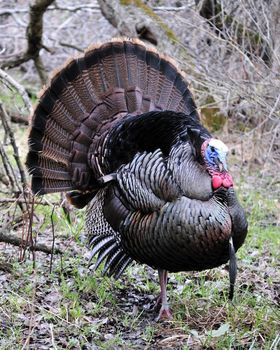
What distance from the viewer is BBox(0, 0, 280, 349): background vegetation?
4.38 metres

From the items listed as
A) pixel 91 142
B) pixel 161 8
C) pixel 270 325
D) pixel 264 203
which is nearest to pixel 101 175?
pixel 91 142

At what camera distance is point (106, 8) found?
901cm

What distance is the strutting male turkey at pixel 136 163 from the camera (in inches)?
172

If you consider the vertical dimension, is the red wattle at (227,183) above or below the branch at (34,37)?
above

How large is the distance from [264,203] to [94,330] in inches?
151

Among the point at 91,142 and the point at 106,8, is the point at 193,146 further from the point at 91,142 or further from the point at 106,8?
the point at 106,8

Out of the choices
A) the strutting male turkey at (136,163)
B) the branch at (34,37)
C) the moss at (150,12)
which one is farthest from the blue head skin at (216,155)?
the moss at (150,12)

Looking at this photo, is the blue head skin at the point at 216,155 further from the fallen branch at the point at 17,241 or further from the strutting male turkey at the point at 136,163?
the fallen branch at the point at 17,241

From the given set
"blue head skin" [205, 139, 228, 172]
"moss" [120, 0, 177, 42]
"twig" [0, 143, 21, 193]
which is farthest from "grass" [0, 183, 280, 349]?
"moss" [120, 0, 177, 42]

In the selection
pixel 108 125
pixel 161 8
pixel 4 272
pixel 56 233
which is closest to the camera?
pixel 4 272

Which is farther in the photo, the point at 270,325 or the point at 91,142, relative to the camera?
the point at 91,142

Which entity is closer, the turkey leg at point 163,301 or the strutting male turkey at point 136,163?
the strutting male turkey at point 136,163

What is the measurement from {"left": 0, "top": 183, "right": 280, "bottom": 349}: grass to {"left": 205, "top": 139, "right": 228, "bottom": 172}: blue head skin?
0.99m

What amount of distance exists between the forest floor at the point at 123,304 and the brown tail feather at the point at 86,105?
20.3 inches
